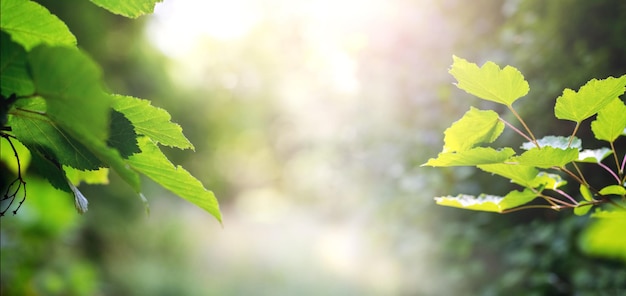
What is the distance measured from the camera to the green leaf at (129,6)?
0.33 metres

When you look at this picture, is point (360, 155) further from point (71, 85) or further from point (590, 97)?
point (71, 85)

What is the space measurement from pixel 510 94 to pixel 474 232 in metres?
1.11

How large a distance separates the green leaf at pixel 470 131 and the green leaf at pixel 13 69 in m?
0.28

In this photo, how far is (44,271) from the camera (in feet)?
7.67

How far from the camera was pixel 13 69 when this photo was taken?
226 mm

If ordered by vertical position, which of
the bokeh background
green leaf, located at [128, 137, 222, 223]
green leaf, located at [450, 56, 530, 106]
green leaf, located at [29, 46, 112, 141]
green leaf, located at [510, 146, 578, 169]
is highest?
the bokeh background

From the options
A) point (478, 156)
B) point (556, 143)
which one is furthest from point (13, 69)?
point (556, 143)

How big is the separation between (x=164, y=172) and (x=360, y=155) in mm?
1732

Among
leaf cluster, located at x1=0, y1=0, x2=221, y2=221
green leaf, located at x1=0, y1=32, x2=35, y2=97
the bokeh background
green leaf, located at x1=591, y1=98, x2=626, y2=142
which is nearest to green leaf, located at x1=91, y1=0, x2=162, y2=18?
leaf cluster, located at x1=0, y1=0, x2=221, y2=221

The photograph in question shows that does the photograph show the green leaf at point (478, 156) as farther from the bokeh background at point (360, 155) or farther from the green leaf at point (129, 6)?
the bokeh background at point (360, 155)

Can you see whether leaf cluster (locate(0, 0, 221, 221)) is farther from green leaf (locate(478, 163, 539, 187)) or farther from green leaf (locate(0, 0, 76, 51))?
green leaf (locate(478, 163, 539, 187))

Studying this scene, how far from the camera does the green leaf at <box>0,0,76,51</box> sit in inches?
10.4

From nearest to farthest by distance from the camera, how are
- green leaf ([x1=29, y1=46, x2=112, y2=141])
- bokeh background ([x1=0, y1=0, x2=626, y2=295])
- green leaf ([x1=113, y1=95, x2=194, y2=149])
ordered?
green leaf ([x1=29, y1=46, x2=112, y2=141]) < green leaf ([x1=113, y1=95, x2=194, y2=149]) < bokeh background ([x1=0, y1=0, x2=626, y2=295])

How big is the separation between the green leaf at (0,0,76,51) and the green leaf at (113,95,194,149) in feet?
0.15
